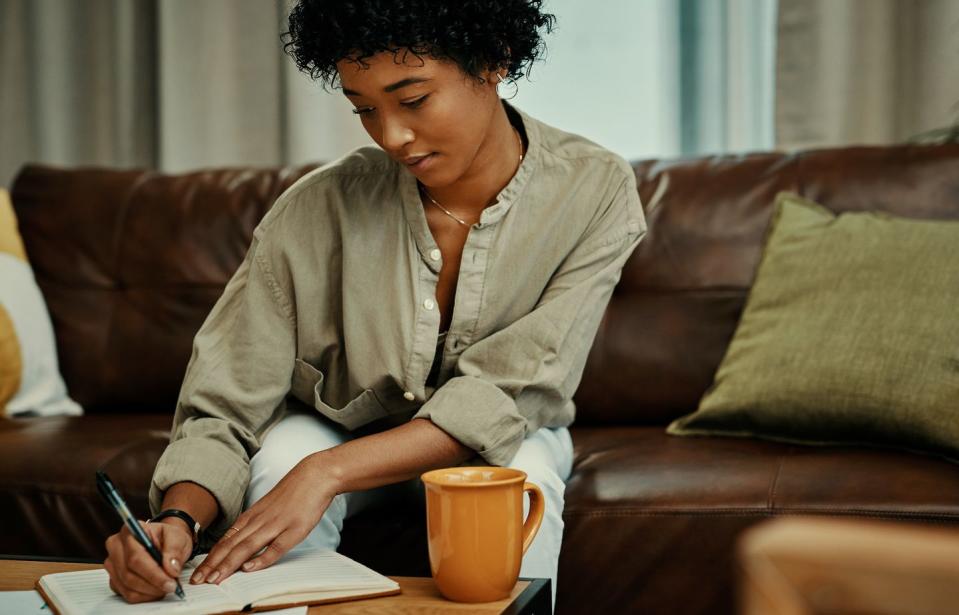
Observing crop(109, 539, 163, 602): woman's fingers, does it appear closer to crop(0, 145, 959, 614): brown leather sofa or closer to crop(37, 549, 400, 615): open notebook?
crop(37, 549, 400, 615): open notebook

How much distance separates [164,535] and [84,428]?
92cm

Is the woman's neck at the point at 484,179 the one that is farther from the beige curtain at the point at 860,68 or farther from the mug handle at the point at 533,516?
the beige curtain at the point at 860,68

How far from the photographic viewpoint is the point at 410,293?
144cm

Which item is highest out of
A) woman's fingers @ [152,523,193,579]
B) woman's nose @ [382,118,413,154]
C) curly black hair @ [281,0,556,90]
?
curly black hair @ [281,0,556,90]

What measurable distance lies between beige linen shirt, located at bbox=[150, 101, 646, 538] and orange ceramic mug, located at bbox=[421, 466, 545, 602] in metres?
0.36

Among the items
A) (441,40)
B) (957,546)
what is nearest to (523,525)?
(441,40)

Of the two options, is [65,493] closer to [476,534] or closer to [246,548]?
[246,548]

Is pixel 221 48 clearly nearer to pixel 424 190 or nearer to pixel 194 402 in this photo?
pixel 424 190

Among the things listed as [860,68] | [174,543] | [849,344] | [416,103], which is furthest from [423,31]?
[860,68]

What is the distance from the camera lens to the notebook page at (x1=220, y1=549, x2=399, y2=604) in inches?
38.3

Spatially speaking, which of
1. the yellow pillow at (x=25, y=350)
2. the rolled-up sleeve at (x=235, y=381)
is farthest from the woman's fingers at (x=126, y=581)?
the yellow pillow at (x=25, y=350)

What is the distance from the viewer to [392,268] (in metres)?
1.46

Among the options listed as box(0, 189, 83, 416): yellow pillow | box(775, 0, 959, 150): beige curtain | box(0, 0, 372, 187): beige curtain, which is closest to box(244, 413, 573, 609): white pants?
box(0, 189, 83, 416): yellow pillow

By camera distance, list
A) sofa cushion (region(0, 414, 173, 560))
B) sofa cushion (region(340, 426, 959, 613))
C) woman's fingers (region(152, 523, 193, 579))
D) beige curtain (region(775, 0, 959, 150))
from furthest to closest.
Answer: beige curtain (region(775, 0, 959, 150))
sofa cushion (region(0, 414, 173, 560))
sofa cushion (region(340, 426, 959, 613))
woman's fingers (region(152, 523, 193, 579))
